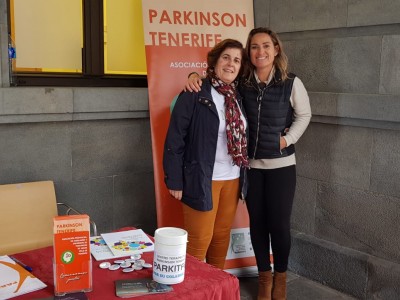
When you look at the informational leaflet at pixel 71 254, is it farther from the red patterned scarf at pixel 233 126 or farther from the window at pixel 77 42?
the window at pixel 77 42

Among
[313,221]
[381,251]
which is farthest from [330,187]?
[381,251]

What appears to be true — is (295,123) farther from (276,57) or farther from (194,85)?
(194,85)

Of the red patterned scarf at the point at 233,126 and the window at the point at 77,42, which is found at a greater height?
the window at the point at 77,42

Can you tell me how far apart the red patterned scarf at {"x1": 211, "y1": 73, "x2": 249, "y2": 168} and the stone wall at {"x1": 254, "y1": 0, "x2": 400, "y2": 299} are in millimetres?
853

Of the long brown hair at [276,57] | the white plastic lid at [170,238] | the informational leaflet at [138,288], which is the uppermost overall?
the long brown hair at [276,57]

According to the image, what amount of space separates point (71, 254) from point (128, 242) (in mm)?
470

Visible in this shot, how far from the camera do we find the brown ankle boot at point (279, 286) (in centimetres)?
292

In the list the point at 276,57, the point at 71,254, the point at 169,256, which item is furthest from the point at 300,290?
the point at 71,254

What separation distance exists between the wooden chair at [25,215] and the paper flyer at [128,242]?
0.88 meters

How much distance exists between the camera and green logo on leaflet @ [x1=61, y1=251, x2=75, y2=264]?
1.35m

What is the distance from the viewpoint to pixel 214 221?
2711 mm

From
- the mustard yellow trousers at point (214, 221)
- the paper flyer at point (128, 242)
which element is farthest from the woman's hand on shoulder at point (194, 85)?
the paper flyer at point (128, 242)

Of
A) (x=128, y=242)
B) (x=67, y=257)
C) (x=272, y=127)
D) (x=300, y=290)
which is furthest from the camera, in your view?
(x=300, y=290)

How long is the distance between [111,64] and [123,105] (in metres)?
0.40
